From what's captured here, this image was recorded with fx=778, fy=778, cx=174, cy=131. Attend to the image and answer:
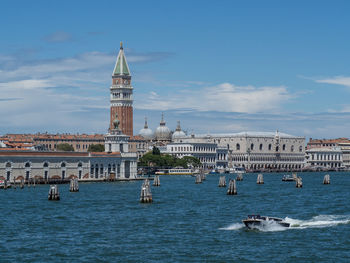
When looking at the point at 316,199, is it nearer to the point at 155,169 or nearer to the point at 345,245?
the point at 345,245

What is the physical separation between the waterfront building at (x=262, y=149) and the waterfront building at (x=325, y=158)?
3.41 m

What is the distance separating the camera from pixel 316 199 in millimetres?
64562

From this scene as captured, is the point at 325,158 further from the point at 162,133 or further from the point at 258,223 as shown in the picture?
the point at 258,223

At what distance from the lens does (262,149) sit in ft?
615

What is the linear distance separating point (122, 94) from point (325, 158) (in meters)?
64.2

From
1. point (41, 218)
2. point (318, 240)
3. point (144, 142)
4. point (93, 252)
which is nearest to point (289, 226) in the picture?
point (318, 240)

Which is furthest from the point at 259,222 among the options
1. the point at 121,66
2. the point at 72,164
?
the point at 121,66

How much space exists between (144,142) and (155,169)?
40.9m

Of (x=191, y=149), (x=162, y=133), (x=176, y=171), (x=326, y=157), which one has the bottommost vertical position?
(x=176, y=171)

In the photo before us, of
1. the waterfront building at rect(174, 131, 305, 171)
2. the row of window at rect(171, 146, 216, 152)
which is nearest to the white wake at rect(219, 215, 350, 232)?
the row of window at rect(171, 146, 216, 152)

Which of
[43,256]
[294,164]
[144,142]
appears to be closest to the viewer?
[43,256]

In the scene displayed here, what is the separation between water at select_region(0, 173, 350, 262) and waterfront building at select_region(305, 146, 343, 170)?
13701cm

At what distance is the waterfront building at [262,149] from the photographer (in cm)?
18250

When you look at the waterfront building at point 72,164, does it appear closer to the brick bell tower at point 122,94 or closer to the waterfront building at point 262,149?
the brick bell tower at point 122,94
